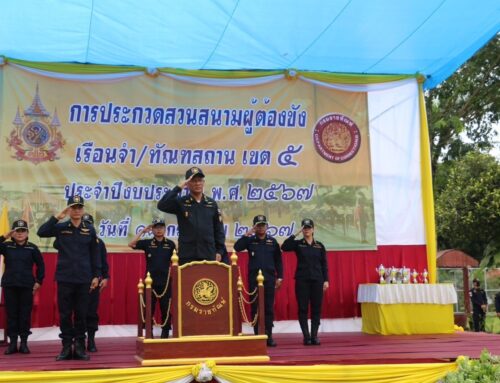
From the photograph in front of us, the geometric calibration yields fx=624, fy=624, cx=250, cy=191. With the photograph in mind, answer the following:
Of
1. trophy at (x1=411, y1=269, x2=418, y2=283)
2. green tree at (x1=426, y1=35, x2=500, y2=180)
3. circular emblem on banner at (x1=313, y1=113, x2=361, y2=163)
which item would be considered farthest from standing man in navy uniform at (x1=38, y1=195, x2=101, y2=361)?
green tree at (x1=426, y1=35, x2=500, y2=180)

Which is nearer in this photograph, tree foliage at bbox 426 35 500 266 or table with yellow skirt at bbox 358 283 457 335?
table with yellow skirt at bbox 358 283 457 335

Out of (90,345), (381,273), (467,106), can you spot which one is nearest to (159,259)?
(90,345)

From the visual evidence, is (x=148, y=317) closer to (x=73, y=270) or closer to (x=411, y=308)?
(x=73, y=270)

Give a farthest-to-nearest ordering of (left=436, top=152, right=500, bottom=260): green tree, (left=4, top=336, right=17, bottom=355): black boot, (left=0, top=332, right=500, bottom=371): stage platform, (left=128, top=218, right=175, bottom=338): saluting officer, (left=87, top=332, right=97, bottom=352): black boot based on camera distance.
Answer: (left=436, top=152, right=500, bottom=260): green tree
(left=128, top=218, right=175, bottom=338): saluting officer
(left=87, top=332, right=97, bottom=352): black boot
(left=4, top=336, right=17, bottom=355): black boot
(left=0, top=332, right=500, bottom=371): stage platform

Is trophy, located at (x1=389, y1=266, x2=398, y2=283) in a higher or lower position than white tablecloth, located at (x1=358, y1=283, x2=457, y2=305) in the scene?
higher

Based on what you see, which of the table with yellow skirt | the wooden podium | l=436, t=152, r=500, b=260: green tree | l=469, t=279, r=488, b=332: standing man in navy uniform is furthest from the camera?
l=469, t=279, r=488, b=332: standing man in navy uniform

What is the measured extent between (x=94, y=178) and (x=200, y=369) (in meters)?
3.72

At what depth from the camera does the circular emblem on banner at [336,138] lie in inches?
316

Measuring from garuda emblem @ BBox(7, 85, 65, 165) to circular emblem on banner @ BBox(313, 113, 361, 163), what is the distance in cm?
319

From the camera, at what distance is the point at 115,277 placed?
7195 mm

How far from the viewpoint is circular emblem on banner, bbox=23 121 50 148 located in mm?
7266

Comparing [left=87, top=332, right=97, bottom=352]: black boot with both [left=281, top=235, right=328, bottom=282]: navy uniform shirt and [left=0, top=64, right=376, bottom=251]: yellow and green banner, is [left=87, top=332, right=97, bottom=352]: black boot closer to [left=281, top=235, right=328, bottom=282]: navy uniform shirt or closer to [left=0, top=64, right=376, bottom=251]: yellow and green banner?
[left=0, top=64, right=376, bottom=251]: yellow and green banner

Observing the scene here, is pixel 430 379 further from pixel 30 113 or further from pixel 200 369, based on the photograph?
pixel 30 113

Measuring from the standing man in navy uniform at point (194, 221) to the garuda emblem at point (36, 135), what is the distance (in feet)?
9.75
